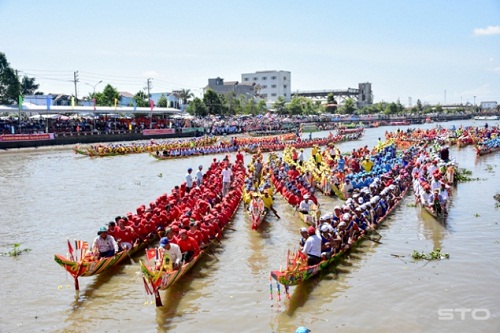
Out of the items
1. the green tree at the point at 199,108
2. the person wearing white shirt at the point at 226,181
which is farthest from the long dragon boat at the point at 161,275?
the green tree at the point at 199,108

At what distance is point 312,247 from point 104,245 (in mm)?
4397

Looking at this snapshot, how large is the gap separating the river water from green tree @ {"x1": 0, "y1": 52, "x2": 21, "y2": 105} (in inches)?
1510

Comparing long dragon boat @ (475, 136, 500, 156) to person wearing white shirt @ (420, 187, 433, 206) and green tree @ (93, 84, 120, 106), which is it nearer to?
person wearing white shirt @ (420, 187, 433, 206)

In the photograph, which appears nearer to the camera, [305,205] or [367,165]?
[305,205]

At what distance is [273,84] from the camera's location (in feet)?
403

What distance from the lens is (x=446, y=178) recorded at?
71.5 feet

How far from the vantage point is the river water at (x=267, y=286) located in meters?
8.74

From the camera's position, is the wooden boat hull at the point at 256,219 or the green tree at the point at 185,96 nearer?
the wooden boat hull at the point at 256,219

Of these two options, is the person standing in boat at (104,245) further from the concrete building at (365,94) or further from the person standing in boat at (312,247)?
the concrete building at (365,94)

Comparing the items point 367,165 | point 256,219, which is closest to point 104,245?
point 256,219

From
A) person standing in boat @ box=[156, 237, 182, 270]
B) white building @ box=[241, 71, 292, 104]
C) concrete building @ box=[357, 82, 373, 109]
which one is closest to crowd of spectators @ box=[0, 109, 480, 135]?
person standing in boat @ box=[156, 237, 182, 270]

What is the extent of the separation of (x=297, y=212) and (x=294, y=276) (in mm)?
7493

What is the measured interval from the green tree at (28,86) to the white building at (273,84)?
5609 centimetres

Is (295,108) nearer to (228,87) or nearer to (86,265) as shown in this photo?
(228,87)
